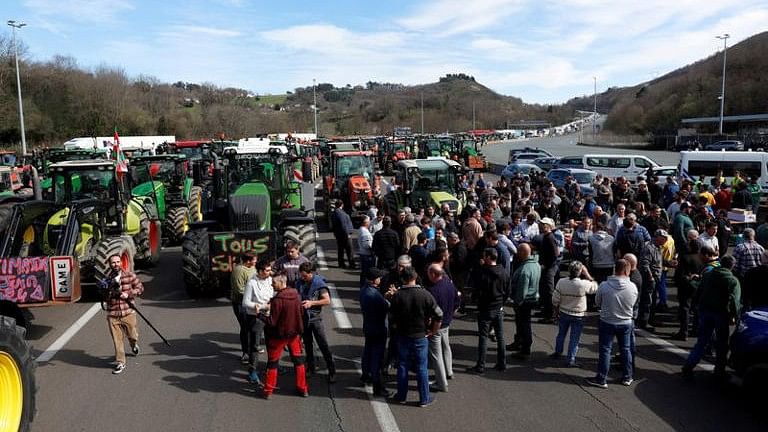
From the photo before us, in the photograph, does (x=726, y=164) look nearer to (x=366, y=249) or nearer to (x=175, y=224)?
(x=366, y=249)

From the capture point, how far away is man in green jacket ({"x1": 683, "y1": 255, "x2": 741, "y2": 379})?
7066mm

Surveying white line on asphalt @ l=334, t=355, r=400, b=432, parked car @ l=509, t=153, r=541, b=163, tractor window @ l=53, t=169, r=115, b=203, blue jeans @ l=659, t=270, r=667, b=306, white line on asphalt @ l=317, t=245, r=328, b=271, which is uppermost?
tractor window @ l=53, t=169, r=115, b=203

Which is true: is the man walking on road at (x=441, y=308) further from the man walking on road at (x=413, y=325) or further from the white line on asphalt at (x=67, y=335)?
the white line on asphalt at (x=67, y=335)

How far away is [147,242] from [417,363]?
8640 mm

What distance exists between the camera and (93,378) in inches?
292

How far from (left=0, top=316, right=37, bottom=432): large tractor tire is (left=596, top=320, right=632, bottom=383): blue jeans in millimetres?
5925

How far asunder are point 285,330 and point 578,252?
5550mm

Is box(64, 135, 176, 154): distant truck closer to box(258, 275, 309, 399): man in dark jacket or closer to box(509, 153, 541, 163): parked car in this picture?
box(509, 153, 541, 163): parked car

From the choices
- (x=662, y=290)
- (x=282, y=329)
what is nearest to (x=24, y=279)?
(x=282, y=329)

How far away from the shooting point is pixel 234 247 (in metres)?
10.2

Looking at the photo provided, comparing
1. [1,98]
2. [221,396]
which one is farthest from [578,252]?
[1,98]

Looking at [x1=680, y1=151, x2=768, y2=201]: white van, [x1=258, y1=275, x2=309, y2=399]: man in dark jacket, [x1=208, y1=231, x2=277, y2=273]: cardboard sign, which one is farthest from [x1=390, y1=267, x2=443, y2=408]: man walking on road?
[x1=680, y1=151, x2=768, y2=201]: white van

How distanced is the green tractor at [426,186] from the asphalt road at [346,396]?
296 inches

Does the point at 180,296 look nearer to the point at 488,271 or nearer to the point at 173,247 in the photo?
the point at 173,247
